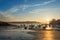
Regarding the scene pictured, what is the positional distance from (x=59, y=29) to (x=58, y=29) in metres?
0.14

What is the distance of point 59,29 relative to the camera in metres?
23.4

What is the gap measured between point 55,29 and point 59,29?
84cm

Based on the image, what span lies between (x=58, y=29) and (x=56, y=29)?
0.53 m

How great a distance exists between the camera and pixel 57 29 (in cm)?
2302

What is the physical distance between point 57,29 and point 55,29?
34cm

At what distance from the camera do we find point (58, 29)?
23.4m

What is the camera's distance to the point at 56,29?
23.0 m

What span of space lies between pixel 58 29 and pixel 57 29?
0.43m

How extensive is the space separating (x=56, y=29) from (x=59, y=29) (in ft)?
2.06
